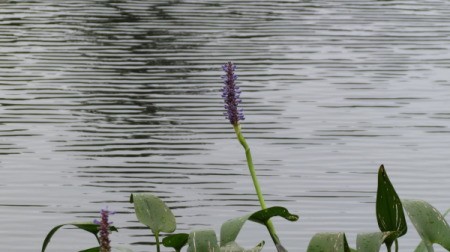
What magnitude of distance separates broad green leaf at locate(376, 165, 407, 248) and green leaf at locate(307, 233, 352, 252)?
0.10 metres

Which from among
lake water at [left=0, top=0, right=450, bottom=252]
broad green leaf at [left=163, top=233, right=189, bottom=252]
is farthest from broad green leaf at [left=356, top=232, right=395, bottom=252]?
lake water at [left=0, top=0, right=450, bottom=252]

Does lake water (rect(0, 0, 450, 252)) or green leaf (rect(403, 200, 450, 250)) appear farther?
lake water (rect(0, 0, 450, 252))

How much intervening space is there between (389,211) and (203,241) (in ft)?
0.93

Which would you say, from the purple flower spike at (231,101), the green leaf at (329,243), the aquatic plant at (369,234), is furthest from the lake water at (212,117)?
the purple flower spike at (231,101)

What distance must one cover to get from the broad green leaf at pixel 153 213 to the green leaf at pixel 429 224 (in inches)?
14.5

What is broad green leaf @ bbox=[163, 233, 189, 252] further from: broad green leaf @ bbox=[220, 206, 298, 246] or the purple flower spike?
the purple flower spike

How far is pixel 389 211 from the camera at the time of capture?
2006 mm

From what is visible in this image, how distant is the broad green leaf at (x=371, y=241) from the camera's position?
1.96m

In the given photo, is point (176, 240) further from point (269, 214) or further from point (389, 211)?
point (389, 211)

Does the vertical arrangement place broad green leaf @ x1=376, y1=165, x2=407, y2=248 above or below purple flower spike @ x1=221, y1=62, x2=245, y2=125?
below

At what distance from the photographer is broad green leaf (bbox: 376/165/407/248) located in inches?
77.8

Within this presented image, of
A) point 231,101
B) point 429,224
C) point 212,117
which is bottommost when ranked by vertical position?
point 212,117

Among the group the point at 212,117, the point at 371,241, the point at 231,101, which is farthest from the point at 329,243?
the point at 212,117

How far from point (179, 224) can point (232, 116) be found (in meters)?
3.08
